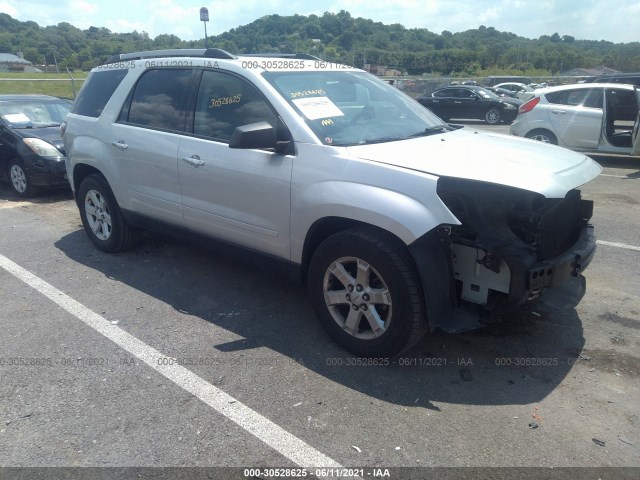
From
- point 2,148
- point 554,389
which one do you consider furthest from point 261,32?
point 554,389

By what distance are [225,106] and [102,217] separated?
2.19 metres

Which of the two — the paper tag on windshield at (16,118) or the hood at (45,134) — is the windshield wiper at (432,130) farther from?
the paper tag on windshield at (16,118)

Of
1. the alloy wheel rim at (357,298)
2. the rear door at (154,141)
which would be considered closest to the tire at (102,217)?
the rear door at (154,141)

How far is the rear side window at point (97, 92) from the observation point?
17.3 feet

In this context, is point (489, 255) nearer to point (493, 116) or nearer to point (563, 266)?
point (563, 266)

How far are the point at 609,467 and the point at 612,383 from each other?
81cm

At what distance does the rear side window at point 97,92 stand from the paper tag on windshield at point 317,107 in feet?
7.43

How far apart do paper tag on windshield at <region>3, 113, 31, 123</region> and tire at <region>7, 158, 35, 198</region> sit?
0.73 metres

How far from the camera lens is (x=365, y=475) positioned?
259cm

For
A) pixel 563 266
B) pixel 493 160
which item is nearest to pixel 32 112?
pixel 493 160

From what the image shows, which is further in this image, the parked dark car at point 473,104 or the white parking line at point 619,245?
the parked dark car at point 473,104

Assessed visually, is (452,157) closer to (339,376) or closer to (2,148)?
(339,376)

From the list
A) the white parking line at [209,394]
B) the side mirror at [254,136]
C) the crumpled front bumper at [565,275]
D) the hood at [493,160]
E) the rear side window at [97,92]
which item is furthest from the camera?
the rear side window at [97,92]

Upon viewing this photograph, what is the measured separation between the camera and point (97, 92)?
5438 mm
